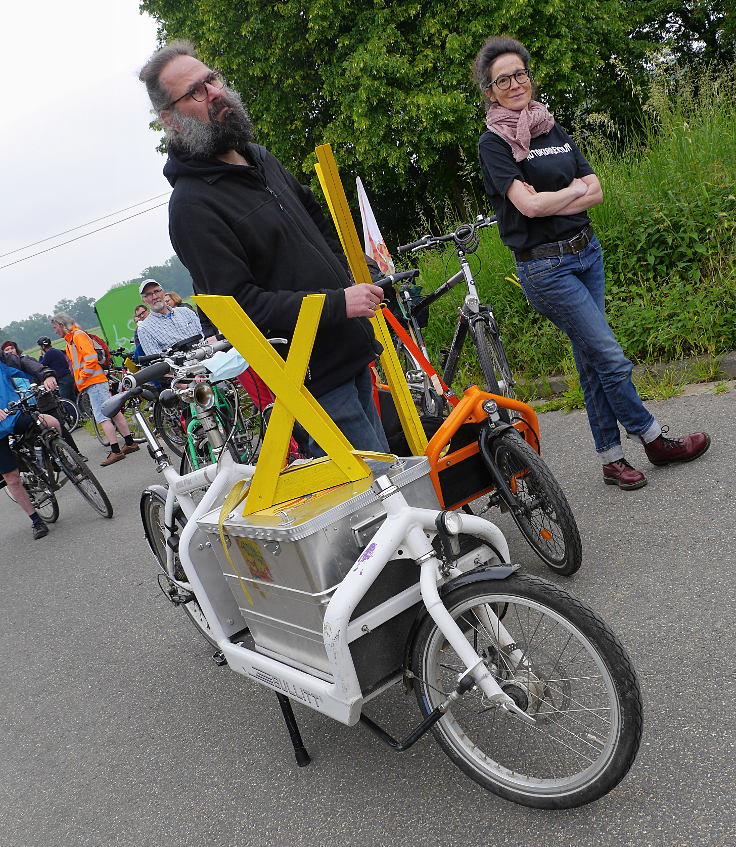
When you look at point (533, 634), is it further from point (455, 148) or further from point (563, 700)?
point (455, 148)

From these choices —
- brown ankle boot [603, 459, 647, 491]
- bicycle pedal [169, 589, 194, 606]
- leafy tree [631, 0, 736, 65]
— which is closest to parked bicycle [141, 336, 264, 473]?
bicycle pedal [169, 589, 194, 606]

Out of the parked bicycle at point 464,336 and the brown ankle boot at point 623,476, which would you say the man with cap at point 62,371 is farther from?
the brown ankle boot at point 623,476

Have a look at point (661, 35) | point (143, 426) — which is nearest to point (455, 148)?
point (661, 35)

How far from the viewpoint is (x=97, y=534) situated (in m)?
7.18

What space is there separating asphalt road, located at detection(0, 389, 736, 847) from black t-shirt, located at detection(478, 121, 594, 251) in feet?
4.68

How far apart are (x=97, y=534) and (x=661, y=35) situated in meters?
25.1

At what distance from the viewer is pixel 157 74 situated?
9.32 feet

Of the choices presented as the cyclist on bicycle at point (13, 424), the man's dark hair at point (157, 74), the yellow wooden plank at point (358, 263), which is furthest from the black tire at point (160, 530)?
the cyclist on bicycle at point (13, 424)

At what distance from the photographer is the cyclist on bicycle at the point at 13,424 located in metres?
7.54

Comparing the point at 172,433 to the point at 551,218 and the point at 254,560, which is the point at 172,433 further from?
the point at 254,560

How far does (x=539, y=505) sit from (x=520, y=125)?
1.80m

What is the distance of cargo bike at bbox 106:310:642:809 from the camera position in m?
2.10

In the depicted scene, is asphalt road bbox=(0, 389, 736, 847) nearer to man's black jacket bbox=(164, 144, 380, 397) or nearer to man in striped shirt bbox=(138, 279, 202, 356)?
man's black jacket bbox=(164, 144, 380, 397)

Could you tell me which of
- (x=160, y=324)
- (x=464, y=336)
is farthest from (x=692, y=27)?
(x=464, y=336)
